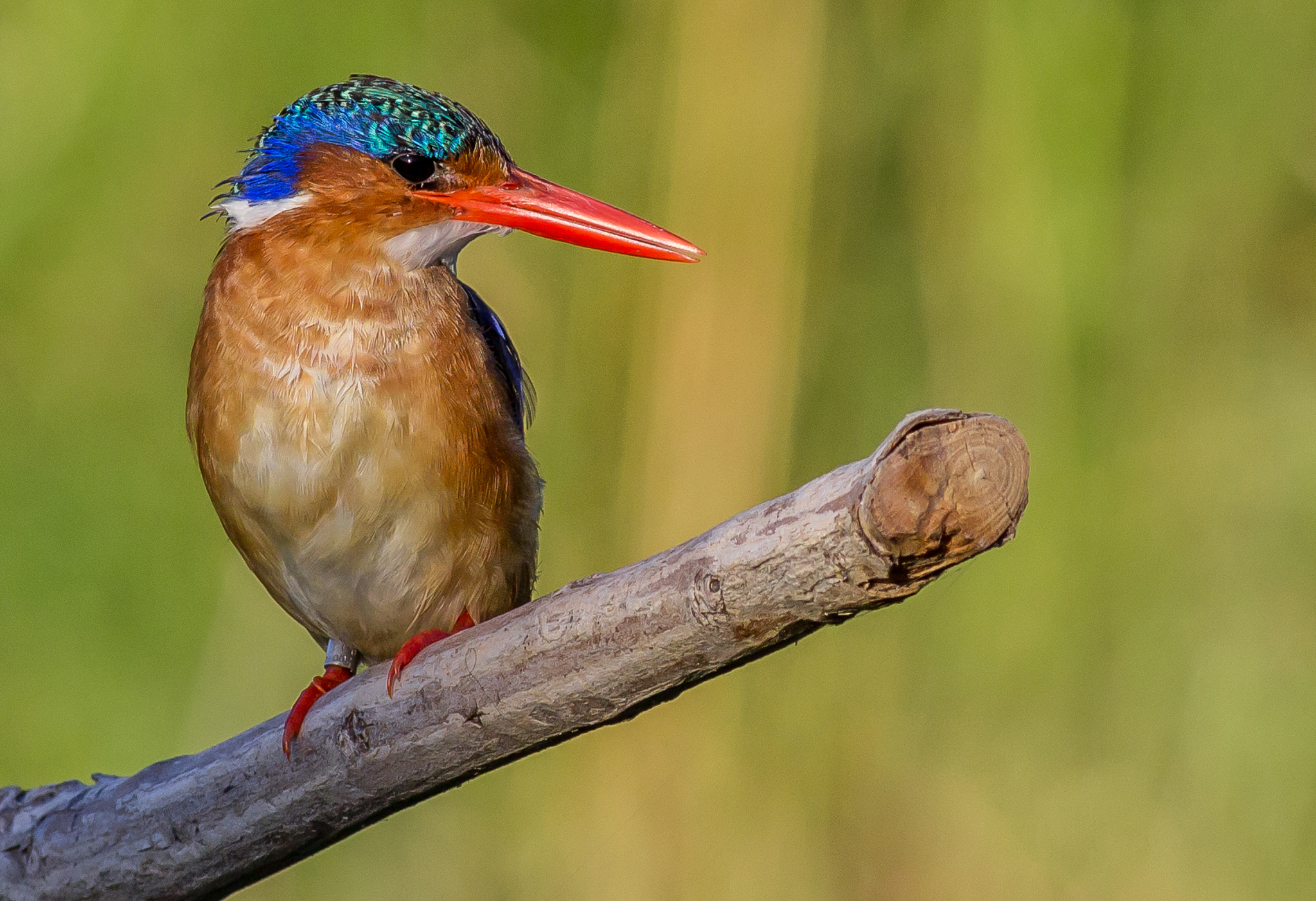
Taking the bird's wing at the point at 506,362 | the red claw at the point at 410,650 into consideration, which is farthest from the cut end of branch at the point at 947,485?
the bird's wing at the point at 506,362

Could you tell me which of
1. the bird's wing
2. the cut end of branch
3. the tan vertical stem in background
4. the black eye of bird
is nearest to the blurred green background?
the tan vertical stem in background

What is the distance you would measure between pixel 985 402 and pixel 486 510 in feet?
3.25

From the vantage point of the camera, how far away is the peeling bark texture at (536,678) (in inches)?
34.8

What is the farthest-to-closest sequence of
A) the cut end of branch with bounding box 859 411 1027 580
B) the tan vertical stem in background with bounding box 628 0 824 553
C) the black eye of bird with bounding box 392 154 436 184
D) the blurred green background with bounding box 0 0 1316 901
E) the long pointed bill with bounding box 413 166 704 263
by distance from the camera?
the tan vertical stem in background with bounding box 628 0 824 553, the blurred green background with bounding box 0 0 1316 901, the black eye of bird with bounding box 392 154 436 184, the long pointed bill with bounding box 413 166 704 263, the cut end of branch with bounding box 859 411 1027 580

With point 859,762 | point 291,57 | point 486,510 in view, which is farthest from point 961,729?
point 291,57

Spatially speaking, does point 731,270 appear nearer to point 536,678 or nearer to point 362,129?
point 362,129

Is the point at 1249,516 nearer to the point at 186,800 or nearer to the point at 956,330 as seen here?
the point at 956,330

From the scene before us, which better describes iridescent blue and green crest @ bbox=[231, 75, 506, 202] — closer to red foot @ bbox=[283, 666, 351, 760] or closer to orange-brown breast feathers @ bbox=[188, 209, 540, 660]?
orange-brown breast feathers @ bbox=[188, 209, 540, 660]

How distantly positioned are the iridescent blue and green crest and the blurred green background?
77 cm

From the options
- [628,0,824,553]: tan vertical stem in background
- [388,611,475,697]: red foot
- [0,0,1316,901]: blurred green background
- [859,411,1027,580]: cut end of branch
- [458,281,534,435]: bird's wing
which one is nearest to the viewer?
[859,411,1027,580]: cut end of branch

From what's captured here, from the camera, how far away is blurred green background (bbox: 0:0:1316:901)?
2.29 metres

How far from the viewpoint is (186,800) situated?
57.9 inches

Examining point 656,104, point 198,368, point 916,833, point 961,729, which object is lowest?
point 916,833

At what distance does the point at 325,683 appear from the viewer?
1810 mm
